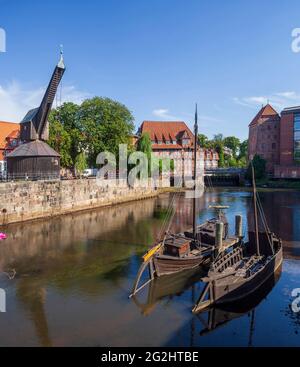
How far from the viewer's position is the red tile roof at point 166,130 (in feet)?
287

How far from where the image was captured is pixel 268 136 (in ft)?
300

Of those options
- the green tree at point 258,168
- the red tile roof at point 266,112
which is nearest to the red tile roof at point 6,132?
the green tree at point 258,168

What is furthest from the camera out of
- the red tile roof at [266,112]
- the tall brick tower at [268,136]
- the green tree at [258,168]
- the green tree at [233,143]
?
the green tree at [233,143]

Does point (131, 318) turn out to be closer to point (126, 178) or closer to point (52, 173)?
point (52, 173)

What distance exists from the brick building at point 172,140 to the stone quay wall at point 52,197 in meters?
36.2

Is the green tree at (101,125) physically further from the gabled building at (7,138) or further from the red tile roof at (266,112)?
the red tile roof at (266,112)

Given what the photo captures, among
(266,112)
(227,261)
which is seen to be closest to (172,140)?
(266,112)

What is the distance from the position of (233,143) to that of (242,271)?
123 m

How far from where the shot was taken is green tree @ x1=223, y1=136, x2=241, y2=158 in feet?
442

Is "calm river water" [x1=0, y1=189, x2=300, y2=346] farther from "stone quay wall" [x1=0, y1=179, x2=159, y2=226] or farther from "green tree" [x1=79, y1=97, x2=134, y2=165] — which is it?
"green tree" [x1=79, y1=97, x2=134, y2=165]

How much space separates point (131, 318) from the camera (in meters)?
14.0

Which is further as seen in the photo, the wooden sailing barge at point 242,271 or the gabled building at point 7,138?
the gabled building at point 7,138

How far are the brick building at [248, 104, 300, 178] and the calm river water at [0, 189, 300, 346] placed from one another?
202 ft

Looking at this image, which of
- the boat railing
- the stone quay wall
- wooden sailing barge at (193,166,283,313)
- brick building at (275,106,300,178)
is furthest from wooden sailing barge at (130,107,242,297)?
brick building at (275,106,300,178)
